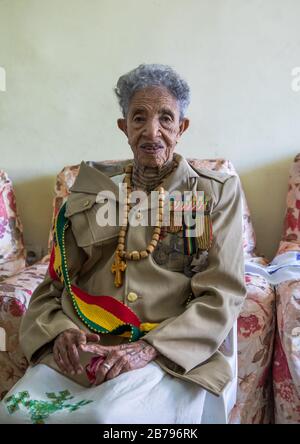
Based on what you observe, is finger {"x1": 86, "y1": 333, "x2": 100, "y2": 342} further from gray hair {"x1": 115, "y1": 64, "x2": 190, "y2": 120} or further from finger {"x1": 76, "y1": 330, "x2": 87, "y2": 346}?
gray hair {"x1": 115, "y1": 64, "x2": 190, "y2": 120}

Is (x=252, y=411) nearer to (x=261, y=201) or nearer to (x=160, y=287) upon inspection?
(x=160, y=287)

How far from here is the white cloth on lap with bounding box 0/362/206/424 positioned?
2.90ft

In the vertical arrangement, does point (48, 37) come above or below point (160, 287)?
above

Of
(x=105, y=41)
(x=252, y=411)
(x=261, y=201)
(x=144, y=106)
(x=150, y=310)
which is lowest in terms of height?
(x=252, y=411)

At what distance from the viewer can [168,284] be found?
115cm

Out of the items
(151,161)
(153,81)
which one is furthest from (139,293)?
(153,81)

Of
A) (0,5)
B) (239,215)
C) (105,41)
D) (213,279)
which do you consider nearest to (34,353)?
(213,279)

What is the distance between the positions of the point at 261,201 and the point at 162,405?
1.34m

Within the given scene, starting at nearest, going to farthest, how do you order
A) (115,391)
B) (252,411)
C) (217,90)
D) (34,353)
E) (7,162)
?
(115,391)
(34,353)
(252,411)
(217,90)
(7,162)

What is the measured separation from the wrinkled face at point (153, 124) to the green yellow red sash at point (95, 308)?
0.30 metres

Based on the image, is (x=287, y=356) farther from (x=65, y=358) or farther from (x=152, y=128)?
(x=152, y=128)

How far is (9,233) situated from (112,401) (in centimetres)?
134

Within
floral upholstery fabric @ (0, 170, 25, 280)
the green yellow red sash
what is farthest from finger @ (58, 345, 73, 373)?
floral upholstery fabric @ (0, 170, 25, 280)

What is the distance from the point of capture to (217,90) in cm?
202
